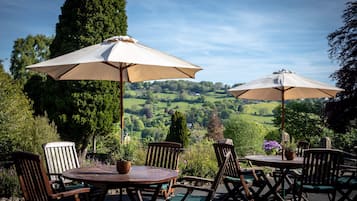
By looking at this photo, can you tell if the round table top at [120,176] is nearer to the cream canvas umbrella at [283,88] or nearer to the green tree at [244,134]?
the cream canvas umbrella at [283,88]

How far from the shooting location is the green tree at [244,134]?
14605 millimetres

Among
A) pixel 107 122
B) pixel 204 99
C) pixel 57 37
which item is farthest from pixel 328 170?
pixel 204 99

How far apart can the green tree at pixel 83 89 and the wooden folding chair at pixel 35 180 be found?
8.82 m

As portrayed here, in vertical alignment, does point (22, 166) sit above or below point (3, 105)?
below

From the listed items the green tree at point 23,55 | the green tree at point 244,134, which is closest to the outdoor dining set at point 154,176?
the green tree at point 244,134

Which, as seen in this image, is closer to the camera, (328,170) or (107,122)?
(328,170)

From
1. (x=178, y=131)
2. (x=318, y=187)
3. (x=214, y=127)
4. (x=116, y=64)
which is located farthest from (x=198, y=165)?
(x=214, y=127)

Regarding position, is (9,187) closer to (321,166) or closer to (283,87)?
(321,166)

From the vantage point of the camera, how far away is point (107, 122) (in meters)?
12.9

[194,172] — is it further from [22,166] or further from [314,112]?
[314,112]

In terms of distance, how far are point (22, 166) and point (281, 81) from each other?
4454mm

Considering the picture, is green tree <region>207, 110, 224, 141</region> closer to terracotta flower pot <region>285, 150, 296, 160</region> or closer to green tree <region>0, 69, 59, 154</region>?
green tree <region>0, 69, 59, 154</region>

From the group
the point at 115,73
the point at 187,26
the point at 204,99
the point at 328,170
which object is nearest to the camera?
the point at 328,170

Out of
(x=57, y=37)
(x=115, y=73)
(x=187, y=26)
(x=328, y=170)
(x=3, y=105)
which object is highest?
(x=187, y=26)
